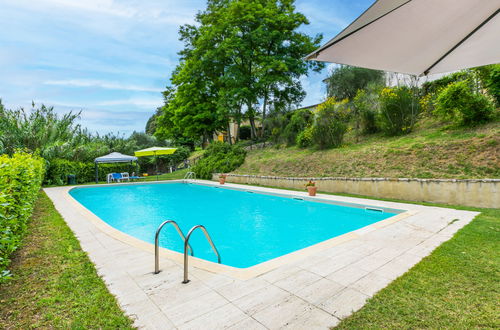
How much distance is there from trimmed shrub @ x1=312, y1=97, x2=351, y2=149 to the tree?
4597mm

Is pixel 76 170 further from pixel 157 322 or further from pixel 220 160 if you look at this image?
pixel 157 322

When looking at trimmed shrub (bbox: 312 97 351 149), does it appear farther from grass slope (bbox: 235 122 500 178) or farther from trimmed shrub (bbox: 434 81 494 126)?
trimmed shrub (bbox: 434 81 494 126)

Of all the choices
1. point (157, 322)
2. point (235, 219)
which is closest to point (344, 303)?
point (157, 322)

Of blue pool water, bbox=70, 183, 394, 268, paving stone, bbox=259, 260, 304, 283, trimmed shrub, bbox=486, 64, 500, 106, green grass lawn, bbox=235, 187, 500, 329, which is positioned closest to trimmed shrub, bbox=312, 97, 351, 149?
blue pool water, bbox=70, 183, 394, 268

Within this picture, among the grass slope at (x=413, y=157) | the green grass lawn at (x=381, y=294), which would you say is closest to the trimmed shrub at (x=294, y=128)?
the grass slope at (x=413, y=157)

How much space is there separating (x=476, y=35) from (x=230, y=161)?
15.4 meters

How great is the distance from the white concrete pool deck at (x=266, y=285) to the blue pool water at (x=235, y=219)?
68.6 inches

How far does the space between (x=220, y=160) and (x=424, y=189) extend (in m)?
12.5

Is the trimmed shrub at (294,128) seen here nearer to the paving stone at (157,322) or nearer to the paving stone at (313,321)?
the paving stone at (313,321)

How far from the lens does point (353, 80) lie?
17.4 meters

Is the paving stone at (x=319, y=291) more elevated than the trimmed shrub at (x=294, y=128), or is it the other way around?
the trimmed shrub at (x=294, y=128)

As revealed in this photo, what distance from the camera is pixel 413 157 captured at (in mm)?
9031

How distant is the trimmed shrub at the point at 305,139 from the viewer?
14.7 metres

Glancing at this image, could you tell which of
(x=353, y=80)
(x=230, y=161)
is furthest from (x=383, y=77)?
(x=230, y=161)
